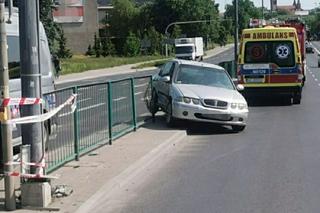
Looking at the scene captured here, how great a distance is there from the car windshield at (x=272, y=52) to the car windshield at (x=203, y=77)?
634 cm

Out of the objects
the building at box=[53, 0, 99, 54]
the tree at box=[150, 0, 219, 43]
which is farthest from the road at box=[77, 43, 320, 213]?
the tree at box=[150, 0, 219, 43]

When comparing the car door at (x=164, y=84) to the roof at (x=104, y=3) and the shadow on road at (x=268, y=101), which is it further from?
the roof at (x=104, y=3)

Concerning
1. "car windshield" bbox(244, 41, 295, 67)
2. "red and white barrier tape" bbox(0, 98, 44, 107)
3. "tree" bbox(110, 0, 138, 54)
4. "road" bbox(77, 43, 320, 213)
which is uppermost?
"tree" bbox(110, 0, 138, 54)

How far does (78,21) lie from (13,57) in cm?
9413

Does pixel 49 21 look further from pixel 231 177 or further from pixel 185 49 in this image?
pixel 185 49

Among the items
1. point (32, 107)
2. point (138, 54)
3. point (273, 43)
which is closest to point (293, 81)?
point (273, 43)

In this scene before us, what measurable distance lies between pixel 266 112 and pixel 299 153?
909 centimetres

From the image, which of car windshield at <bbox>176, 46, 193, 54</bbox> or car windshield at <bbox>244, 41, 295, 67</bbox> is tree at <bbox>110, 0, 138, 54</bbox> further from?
car windshield at <bbox>244, 41, 295, 67</bbox>

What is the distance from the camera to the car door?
1677 centimetres

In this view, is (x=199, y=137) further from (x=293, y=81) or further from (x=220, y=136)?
(x=293, y=81)

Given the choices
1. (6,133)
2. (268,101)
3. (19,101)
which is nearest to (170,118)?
(19,101)

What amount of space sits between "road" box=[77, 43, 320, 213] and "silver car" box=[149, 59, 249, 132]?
0.43 meters

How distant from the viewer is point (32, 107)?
7883mm

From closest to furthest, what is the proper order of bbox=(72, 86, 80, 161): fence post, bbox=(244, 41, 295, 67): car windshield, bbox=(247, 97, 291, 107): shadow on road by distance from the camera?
1. bbox=(72, 86, 80, 161): fence post
2. bbox=(244, 41, 295, 67): car windshield
3. bbox=(247, 97, 291, 107): shadow on road
